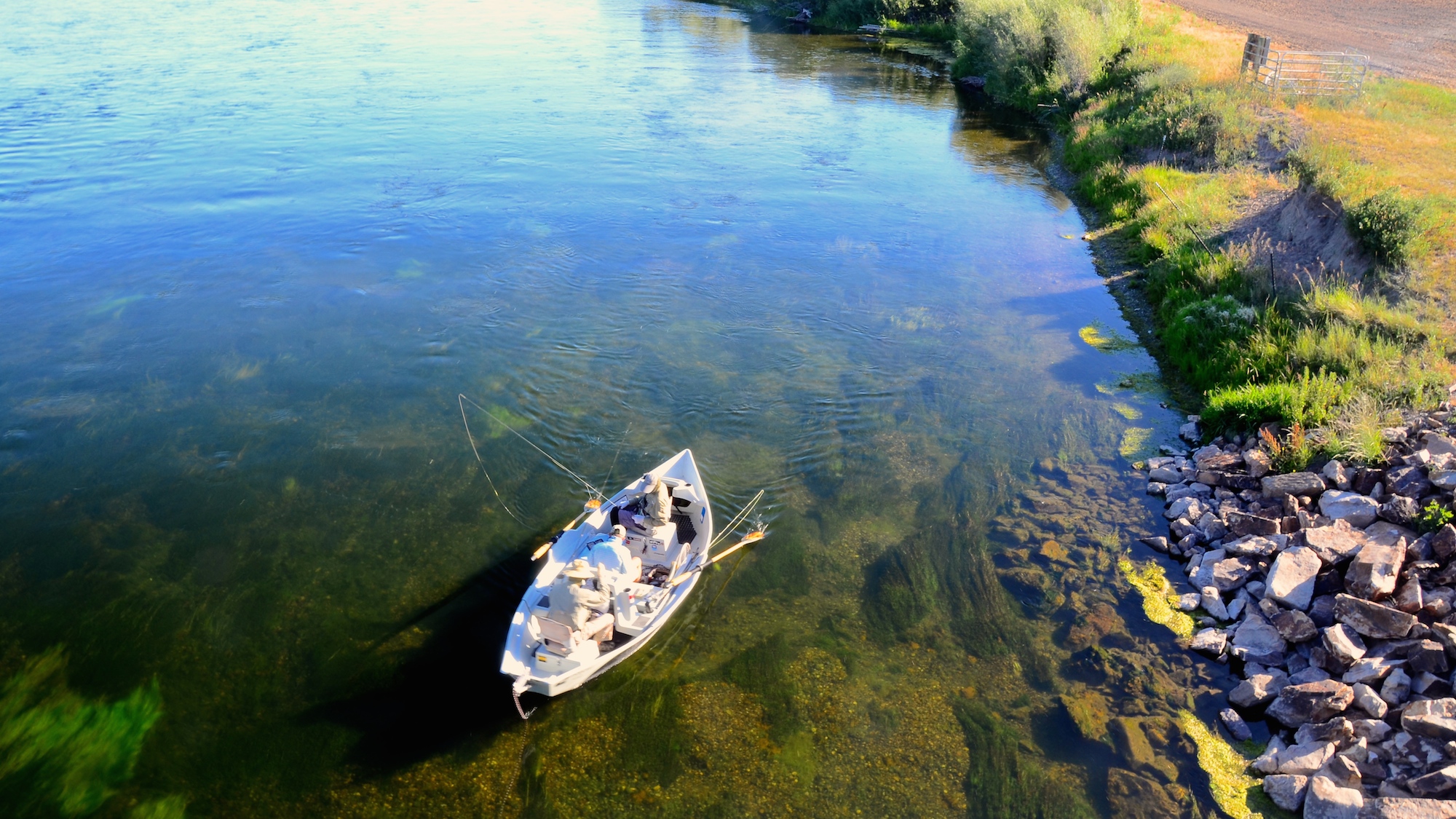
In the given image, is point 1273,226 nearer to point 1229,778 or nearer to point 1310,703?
point 1310,703

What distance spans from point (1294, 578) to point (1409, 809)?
329 cm

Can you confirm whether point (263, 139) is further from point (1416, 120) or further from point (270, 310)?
point (1416, 120)

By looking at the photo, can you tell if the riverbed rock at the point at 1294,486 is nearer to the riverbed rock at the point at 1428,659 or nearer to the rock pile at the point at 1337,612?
the rock pile at the point at 1337,612

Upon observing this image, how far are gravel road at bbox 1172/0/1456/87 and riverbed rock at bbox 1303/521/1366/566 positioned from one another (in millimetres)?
23884

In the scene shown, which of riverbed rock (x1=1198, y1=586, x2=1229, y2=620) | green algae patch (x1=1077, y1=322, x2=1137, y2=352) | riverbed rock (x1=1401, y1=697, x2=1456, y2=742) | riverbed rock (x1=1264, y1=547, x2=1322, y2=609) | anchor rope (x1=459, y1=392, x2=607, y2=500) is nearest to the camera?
riverbed rock (x1=1401, y1=697, x2=1456, y2=742)

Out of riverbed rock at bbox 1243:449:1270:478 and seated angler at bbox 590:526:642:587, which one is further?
riverbed rock at bbox 1243:449:1270:478

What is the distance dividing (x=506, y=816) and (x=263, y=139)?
90.7 feet

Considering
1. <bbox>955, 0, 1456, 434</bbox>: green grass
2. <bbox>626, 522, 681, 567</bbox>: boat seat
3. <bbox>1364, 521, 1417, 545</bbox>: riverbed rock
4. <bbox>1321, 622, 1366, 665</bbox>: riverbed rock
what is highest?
<bbox>955, 0, 1456, 434</bbox>: green grass

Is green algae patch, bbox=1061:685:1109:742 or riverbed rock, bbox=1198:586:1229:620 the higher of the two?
riverbed rock, bbox=1198:586:1229:620

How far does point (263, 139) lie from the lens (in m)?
29.7

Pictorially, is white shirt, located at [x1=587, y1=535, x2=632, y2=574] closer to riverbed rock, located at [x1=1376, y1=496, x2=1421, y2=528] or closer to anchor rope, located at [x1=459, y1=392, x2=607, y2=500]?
anchor rope, located at [x1=459, y1=392, x2=607, y2=500]

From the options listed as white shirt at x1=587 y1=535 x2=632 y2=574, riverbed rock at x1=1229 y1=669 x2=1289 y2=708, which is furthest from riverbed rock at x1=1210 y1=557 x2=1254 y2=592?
white shirt at x1=587 y1=535 x2=632 y2=574

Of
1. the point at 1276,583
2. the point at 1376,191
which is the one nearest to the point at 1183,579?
the point at 1276,583

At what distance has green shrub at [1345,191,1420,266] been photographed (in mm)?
15836
